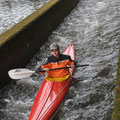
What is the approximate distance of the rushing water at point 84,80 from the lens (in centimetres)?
471

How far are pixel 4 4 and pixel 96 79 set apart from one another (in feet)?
31.6

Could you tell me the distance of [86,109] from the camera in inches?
184

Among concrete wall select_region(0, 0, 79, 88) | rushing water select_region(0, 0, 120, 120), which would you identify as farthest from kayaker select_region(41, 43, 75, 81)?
concrete wall select_region(0, 0, 79, 88)

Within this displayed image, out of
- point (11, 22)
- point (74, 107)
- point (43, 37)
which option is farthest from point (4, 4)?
point (74, 107)

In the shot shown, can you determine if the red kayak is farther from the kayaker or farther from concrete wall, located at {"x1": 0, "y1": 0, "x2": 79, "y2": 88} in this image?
concrete wall, located at {"x1": 0, "y1": 0, "x2": 79, "y2": 88}

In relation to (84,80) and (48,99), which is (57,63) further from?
(84,80)

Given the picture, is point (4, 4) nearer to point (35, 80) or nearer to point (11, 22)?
point (11, 22)

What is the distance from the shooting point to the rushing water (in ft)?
15.4

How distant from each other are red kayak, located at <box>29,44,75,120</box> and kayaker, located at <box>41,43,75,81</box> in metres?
0.17

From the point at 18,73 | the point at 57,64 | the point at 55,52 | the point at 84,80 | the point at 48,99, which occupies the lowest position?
the point at 84,80

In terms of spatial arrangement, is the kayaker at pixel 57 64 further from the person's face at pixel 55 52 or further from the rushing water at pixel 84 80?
the rushing water at pixel 84 80

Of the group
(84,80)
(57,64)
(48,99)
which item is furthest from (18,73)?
(84,80)

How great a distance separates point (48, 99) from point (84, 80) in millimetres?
1823

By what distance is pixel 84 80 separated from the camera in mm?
5848
